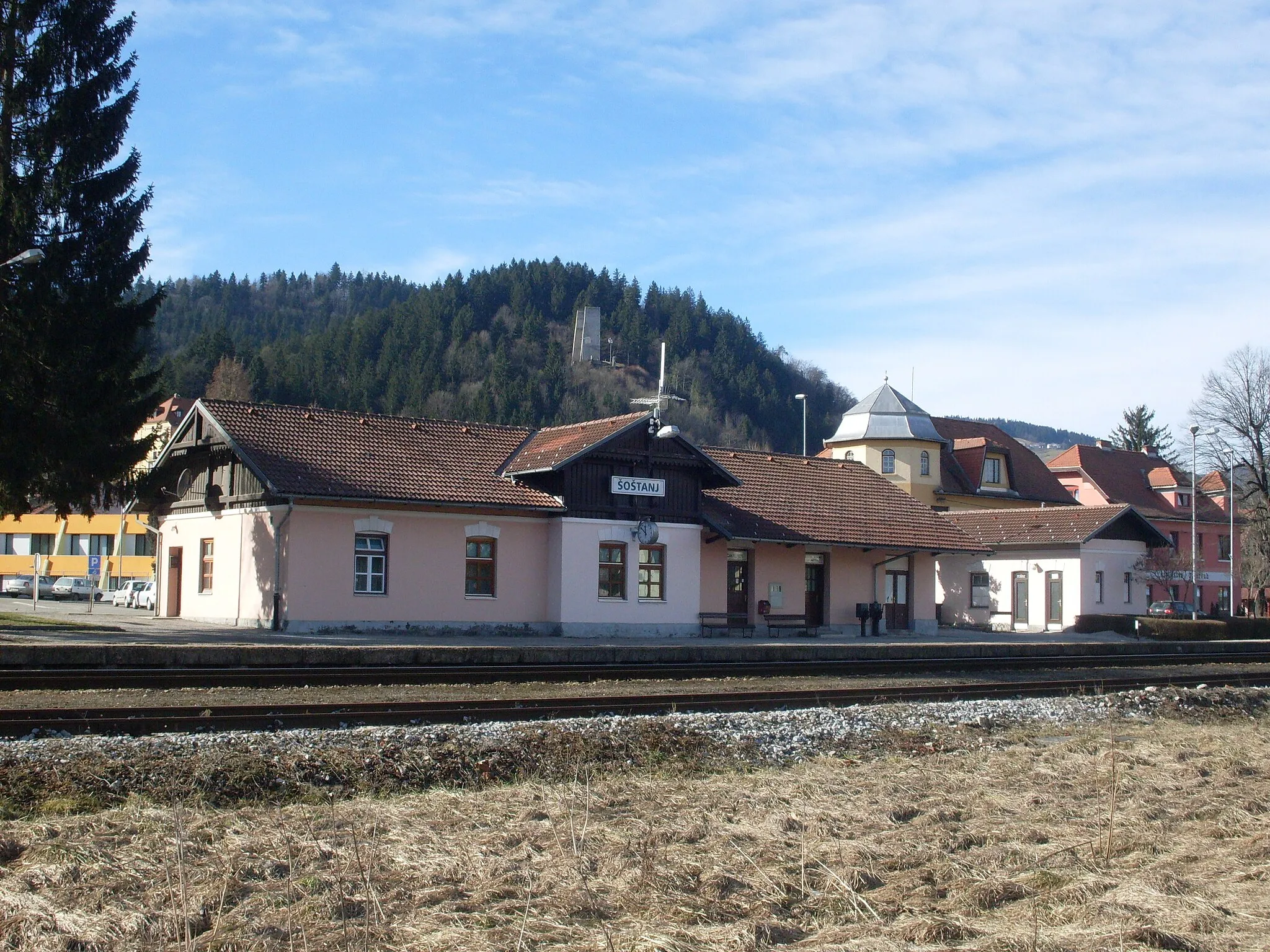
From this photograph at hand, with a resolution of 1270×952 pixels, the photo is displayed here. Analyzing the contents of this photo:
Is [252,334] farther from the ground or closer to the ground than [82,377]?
farther from the ground

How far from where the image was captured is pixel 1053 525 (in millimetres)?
43406

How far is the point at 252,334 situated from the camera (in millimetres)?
136000

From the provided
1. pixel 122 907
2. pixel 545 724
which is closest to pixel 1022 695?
pixel 545 724

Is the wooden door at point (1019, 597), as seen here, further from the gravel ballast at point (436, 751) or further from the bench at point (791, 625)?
the gravel ballast at point (436, 751)

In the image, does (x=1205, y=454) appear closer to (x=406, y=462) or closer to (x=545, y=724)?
(x=406, y=462)

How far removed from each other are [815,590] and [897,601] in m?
3.25

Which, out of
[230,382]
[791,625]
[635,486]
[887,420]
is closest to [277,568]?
[635,486]

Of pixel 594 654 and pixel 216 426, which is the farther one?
pixel 216 426

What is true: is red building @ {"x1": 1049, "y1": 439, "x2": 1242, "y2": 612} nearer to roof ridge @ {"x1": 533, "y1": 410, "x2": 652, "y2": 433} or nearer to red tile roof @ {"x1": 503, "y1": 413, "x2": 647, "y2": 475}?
roof ridge @ {"x1": 533, "y1": 410, "x2": 652, "y2": 433}

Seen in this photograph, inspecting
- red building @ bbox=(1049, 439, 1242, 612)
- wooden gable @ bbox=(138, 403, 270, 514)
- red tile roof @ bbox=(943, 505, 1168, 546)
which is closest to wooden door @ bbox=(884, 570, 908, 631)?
red tile roof @ bbox=(943, 505, 1168, 546)

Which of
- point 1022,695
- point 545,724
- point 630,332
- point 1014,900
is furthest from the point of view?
point 630,332

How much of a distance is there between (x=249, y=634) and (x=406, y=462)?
6.03m

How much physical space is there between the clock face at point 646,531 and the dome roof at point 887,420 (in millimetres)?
30216

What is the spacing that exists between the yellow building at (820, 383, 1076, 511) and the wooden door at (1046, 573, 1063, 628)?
15325 mm
